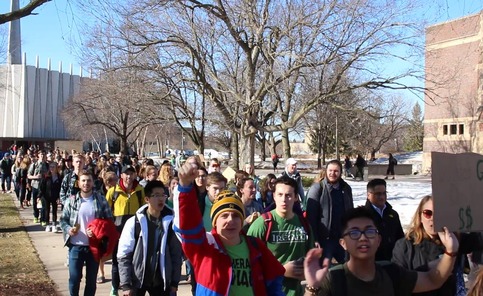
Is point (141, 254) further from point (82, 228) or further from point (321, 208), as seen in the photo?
point (321, 208)

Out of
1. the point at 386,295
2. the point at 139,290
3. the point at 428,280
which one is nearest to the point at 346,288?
the point at 386,295

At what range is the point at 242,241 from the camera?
3818 mm

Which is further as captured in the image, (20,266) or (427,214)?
(20,266)

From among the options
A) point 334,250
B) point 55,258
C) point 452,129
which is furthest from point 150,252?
point 452,129

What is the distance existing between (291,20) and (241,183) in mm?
9146

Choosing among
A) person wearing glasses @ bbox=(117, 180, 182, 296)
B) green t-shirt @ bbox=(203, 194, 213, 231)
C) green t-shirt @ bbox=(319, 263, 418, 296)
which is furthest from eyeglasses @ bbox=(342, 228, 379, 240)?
green t-shirt @ bbox=(203, 194, 213, 231)

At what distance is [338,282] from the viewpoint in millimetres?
3078

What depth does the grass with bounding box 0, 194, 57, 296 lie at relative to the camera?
804 cm

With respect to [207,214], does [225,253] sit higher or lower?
higher

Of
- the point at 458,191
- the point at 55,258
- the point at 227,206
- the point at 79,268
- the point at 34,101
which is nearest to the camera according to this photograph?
the point at 458,191

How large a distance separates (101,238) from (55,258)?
14.3 feet

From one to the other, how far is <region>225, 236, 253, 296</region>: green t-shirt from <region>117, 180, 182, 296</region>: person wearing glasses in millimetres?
1789

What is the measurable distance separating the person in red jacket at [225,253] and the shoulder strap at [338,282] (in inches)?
27.2

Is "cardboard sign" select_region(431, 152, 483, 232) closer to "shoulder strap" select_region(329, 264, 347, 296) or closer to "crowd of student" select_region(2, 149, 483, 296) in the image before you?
"crowd of student" select_region(2, 149, 483, 296)
